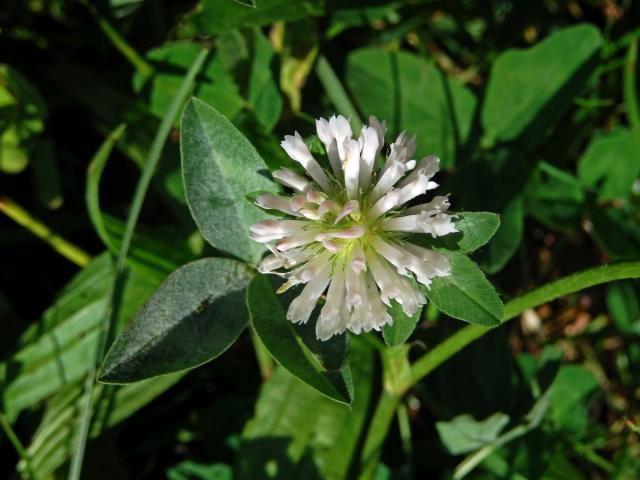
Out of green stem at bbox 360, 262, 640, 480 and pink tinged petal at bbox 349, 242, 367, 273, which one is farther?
green stem at bbox 360, 262, 640, 480

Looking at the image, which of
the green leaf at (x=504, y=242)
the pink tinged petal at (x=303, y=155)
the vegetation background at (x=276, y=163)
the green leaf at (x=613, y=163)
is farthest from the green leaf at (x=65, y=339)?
the green leaf at (x=613, y=163)

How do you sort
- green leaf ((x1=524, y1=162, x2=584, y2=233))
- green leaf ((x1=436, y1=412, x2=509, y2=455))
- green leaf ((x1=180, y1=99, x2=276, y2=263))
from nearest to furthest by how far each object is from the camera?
green leaf ((x1=180, y1=99, x2=276, y2=263)), green leaf ((x1=436, y1=412, x2=509, y2=455)), green leaf ((x1=524, y1=162, x2=584, y2=233))

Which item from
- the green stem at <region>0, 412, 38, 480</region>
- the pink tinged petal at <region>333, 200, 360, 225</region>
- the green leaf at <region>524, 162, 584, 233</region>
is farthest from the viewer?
the green leaf at <region>524, 162, 584, 233</region>

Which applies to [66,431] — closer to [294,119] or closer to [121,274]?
[121,274]

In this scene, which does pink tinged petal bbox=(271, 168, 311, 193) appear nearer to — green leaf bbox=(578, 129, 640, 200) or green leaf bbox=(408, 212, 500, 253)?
green leaf bbox=(408, 212, 500, 253)

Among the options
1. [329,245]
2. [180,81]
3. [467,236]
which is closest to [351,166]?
[329,245]

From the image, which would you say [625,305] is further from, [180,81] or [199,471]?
[180,81]

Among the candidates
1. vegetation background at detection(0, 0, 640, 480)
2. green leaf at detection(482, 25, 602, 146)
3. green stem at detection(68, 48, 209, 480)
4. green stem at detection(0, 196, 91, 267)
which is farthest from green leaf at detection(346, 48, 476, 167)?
green stem at detection(0, 196, 91, 267)
